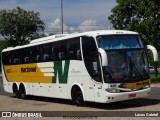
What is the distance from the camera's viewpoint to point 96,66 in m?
16.8

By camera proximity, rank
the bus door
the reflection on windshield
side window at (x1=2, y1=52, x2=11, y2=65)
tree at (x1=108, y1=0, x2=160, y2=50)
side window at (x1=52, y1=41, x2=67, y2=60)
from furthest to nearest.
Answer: tree at (x1=108, y1=0, x2=160, y2=50) < side window at (x1=2, y1=52, x2=11, y2=65) < side window at (x1=52, y1=41, x2=67, y2=60) < the bus door < the reflection on windshield

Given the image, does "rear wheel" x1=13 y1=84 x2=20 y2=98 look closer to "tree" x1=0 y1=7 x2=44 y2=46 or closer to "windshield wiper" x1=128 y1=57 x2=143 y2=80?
"windshield wiper" x1=128 y1=57 x2=143 y2=80

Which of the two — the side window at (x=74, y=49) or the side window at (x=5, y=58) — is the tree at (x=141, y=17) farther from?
the side window at (x=74, y=49)

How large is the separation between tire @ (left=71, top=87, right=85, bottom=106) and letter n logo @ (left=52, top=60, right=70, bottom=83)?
0.96 meters

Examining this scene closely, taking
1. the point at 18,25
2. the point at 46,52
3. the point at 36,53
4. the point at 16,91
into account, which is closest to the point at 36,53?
the point at 36,53

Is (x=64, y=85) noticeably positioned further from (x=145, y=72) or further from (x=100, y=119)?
(x=100, y=119)

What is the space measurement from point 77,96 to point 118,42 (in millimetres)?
3147

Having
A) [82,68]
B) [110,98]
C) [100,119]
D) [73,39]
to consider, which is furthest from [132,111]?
[73,39]

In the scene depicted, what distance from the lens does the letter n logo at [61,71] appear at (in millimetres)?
19219

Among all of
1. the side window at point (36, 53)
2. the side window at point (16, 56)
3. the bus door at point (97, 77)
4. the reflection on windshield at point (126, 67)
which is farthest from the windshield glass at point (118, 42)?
the side window at point (16, 56)

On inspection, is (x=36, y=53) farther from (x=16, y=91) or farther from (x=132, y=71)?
(x=132, y=71)

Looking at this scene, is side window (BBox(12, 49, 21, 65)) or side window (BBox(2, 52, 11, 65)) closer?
side window (BBox(12, 49, 21, 65))

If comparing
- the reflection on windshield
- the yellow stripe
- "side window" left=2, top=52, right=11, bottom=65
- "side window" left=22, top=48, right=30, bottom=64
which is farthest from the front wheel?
"side window" left=2, top=52, right=11, bottom=65

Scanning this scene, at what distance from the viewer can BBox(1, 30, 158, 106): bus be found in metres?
16.4
